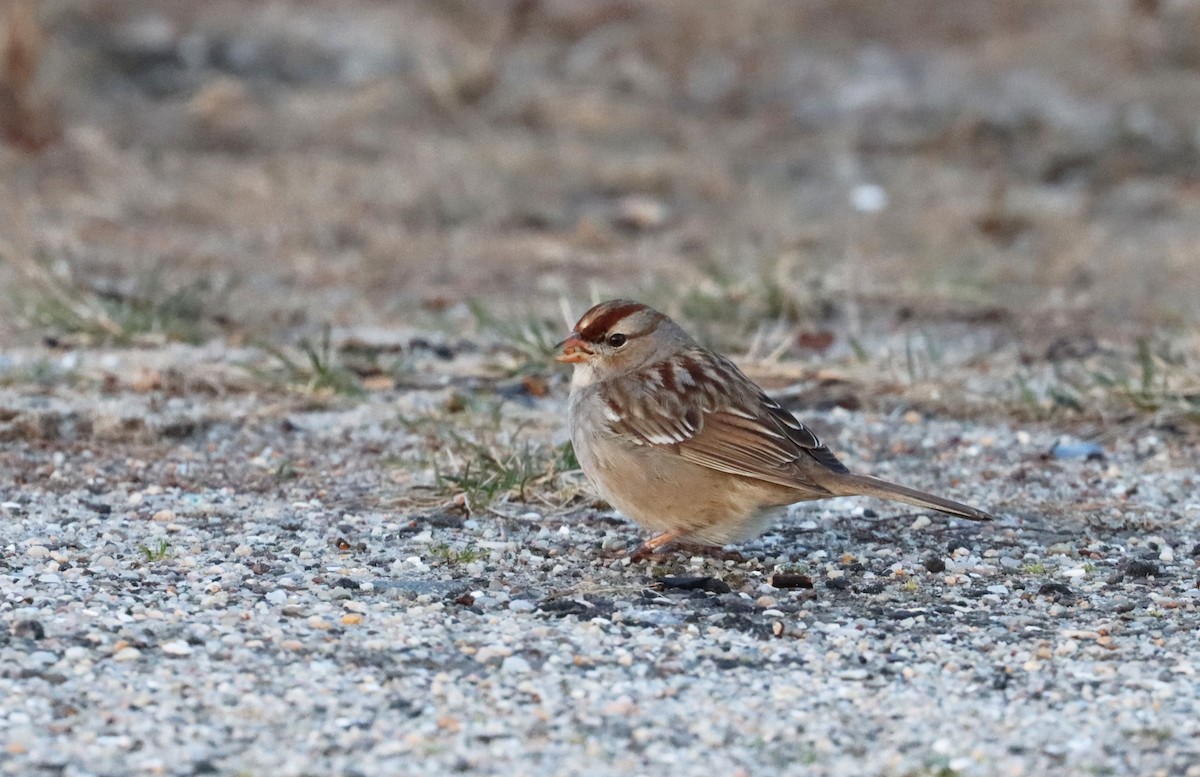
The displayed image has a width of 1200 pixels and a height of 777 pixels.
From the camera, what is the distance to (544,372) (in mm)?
7535

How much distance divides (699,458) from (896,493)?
0.60 meters

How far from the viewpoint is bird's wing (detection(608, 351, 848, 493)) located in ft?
17.0

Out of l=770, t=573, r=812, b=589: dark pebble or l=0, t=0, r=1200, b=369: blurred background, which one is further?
l=0, t=0, r=1200, b=369: blurred background

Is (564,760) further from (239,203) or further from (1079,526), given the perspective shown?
(239,203)

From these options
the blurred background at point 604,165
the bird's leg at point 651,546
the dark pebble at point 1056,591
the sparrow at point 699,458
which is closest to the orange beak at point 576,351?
the sparrow at point 699,458

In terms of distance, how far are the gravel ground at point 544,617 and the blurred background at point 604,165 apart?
1981 millimetres

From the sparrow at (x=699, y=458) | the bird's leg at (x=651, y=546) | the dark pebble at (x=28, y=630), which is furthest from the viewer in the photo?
the bird's leg at (x=651, y=546)

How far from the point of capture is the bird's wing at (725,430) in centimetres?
517

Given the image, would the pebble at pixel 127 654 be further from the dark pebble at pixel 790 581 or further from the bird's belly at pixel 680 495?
the dark pebble at pixel 790 581

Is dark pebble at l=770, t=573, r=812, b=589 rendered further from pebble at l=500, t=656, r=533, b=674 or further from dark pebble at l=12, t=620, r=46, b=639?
dark pebble at l=12, t=620, r=46, b=639

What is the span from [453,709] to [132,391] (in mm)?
3698

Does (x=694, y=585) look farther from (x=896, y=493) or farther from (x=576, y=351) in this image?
(x=576, y=351)

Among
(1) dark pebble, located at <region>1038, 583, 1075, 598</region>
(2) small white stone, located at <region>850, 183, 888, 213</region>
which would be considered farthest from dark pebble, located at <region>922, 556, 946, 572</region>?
(2) small white stone, located at <region>850, 183, 888, 213</region>

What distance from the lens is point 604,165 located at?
1228cm
